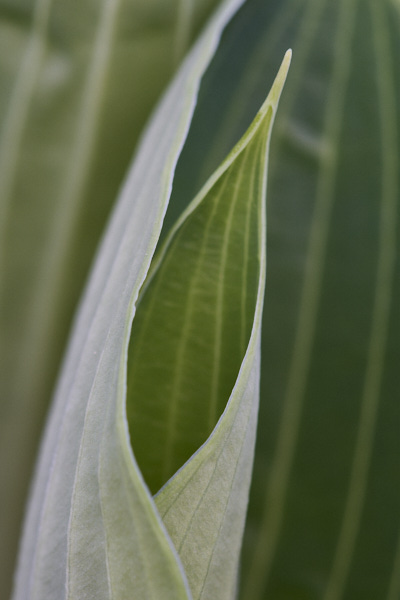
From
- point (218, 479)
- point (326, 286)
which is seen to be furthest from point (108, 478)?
point (326, 286)

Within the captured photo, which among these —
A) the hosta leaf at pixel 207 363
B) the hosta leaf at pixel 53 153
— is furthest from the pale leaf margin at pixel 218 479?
the hosta leaf at pixel 53 153

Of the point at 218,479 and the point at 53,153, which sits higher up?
the point at 53,153

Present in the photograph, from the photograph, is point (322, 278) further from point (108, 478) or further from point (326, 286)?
point (108, 478)

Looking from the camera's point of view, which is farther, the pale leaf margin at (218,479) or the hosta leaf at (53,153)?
the hosta leaf at (53,153)

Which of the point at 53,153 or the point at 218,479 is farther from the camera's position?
the point at 53,153

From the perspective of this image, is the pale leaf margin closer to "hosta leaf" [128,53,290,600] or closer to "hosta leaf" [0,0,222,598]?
"hosta leaf" [128,53,290,600]

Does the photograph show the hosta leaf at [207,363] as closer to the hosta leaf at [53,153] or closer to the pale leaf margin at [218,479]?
the pale leaf margin at [218,479]
